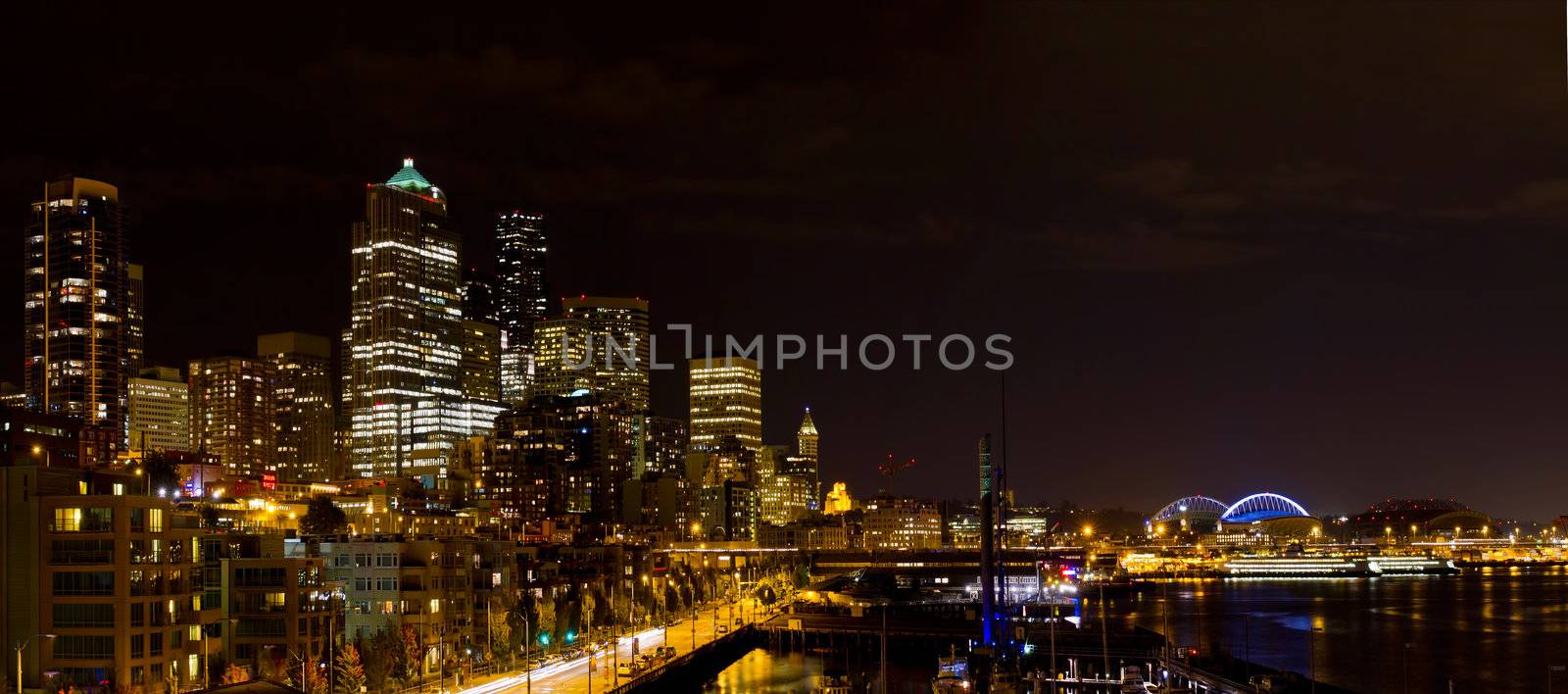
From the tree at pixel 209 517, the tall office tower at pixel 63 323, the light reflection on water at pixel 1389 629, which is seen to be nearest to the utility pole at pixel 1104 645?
the light reflection on water at pixel 1389 629

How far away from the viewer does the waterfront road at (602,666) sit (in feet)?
201

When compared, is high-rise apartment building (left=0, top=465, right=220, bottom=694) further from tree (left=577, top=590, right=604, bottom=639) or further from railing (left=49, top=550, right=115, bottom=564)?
tree (left=577, top=590, right=604, bottom=639)

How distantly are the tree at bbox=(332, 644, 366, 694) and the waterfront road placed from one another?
13.7 ft

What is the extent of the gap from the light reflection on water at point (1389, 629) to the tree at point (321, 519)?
66.1 metres

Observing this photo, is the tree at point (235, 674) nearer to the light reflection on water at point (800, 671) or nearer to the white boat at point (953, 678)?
the light reflection on water at point (800, 671)

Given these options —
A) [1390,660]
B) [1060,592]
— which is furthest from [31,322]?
[1390,660]

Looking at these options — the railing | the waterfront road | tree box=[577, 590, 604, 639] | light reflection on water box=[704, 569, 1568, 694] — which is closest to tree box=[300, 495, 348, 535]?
tree box=[577, 590, 604, 639]

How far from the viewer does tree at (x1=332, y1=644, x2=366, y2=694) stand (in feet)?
185

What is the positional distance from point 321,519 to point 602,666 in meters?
52.2

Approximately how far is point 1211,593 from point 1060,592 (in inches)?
1509

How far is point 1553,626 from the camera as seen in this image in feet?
361

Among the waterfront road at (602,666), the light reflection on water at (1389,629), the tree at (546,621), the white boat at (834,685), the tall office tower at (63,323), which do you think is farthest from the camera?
the tall office tower at (63,323)

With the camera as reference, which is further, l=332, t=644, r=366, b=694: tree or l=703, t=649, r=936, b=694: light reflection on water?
l=703, t=649, r=936, b=694: light reflection on water

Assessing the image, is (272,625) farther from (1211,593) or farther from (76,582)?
(1211,593)
